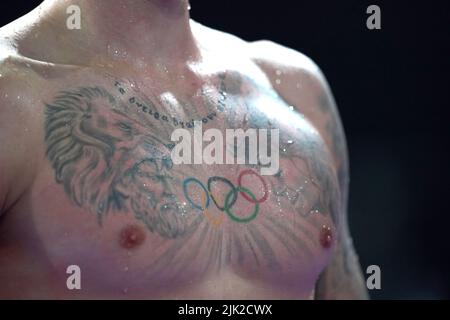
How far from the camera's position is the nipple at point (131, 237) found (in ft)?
3.41

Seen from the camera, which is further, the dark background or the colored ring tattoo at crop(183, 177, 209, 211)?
the dark background

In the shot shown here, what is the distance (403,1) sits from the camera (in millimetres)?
2076

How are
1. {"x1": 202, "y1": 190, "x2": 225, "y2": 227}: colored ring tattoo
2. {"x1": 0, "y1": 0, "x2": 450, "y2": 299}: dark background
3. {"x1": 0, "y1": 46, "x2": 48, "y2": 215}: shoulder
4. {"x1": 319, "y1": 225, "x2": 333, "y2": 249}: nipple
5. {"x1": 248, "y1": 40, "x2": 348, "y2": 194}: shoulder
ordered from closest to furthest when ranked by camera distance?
{"x1": 0, "y1": 46, "x2": 48, "y2": 215}: shoulder
{"x1": 202, "y1": 190, "x2": 225, "y2": 227}: colored ring tattoo
{"x1": 319, "y1": 225, "x2": 333, "y2": 249}: nipple
{"x1": 248, "y1": 40, "x2": 348, "y2": 194}: shoulder
{"x1": 0, "y1": 0, "x2": 450, "y2": 299}: dark background

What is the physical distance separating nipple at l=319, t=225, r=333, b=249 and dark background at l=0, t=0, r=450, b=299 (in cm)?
95

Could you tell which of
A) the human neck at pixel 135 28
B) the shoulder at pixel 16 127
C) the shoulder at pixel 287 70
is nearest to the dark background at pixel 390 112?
the shoulder at pixel 287 70

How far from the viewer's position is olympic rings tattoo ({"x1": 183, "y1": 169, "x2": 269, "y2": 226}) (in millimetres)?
1099

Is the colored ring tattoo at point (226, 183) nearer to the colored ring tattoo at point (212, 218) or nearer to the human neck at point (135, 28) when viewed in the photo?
the colored ring tattoo at point (212, 218)

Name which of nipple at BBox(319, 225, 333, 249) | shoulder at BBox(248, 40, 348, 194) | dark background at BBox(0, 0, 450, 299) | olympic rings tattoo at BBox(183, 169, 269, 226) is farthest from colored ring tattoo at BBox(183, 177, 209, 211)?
dark background at BBox(0, 0, 450, 299)

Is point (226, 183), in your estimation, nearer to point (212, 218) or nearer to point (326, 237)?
point (212, 218)

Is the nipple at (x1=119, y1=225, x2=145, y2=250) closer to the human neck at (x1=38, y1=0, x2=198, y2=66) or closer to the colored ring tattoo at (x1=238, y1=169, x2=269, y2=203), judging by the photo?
the colored ring tattoo at (x1=238, y1=169, x2=269, y2=203)

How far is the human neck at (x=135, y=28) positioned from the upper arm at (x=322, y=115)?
0.19m
